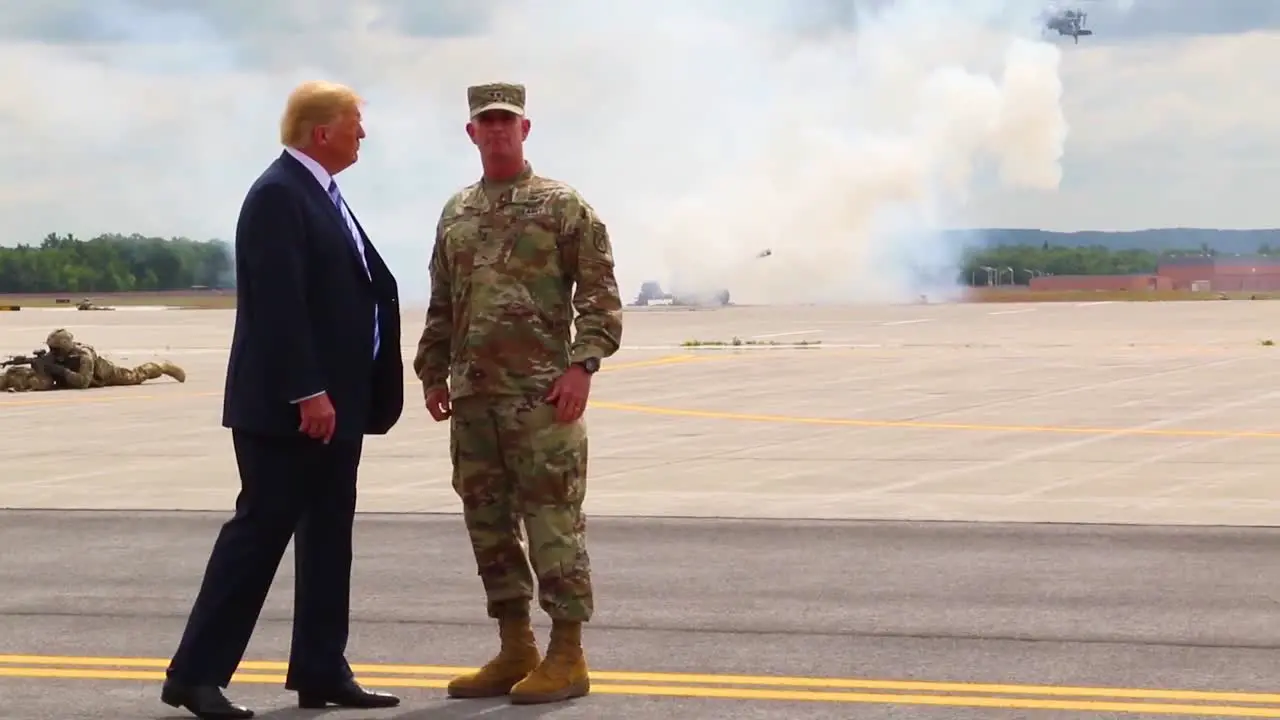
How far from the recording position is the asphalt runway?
7.55 metres

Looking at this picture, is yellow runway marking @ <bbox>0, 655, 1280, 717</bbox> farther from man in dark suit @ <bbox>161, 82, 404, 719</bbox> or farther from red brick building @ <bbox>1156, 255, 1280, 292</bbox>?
red brick building @ <bbox>1156, 255, 1280, 292</bbox>

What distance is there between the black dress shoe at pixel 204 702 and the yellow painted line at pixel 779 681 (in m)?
0.95

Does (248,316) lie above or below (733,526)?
above

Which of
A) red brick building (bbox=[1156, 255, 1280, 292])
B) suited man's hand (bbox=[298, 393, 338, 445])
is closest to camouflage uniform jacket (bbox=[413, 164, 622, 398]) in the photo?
suited man's hand (bbox=[298, 393, 338, 445])

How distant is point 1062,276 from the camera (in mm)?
175375

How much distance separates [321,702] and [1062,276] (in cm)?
17283

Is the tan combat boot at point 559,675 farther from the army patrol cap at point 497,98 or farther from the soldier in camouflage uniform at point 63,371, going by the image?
the soldier in camouflage uniform at point 63,371

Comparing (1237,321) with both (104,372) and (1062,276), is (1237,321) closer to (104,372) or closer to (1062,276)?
(104,372)

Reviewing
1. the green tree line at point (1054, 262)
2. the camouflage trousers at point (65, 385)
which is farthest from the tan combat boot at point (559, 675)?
the green tree line at point (1054, 262)

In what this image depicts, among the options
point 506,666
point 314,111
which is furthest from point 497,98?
point 506,666

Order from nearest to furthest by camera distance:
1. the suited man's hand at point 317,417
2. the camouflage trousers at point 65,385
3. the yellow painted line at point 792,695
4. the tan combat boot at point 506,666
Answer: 1. the suited man's hand at point 317,417
2. the yellow painted line at point 792,695
3. the tan combat boot at point 506,666
4. the camouflage trousers at point 65,385

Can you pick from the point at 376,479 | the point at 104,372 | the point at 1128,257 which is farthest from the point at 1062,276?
the point at 376,479

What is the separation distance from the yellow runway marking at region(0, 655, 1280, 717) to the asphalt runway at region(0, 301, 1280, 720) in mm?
20

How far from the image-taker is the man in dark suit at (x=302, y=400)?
6887mm
